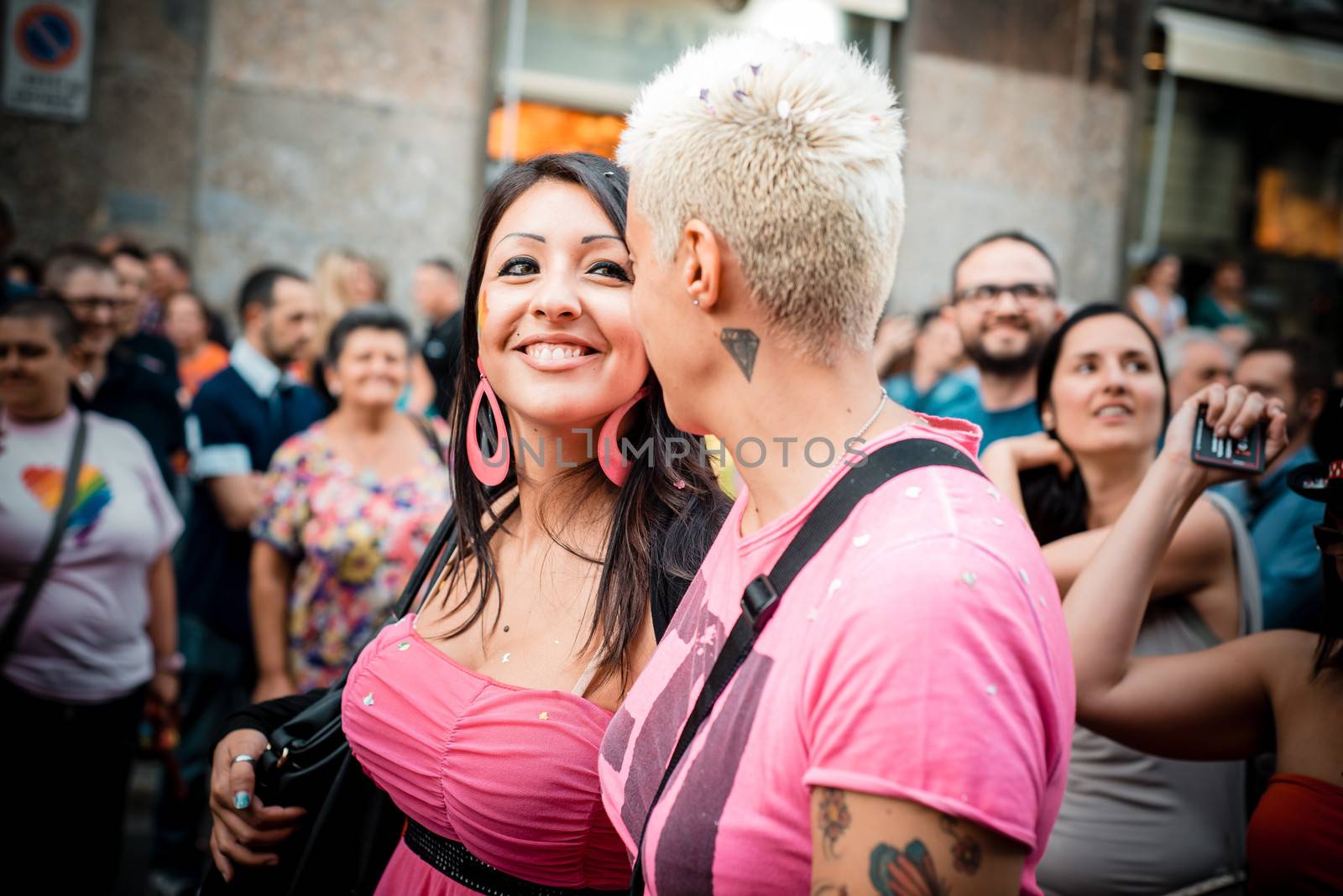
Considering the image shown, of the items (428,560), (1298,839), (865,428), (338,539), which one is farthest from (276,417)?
(1298,839)

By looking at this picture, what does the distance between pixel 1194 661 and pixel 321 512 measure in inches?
115

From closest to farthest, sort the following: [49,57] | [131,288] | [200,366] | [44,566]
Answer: [44,566], [131,288], [200,366], [49,57]

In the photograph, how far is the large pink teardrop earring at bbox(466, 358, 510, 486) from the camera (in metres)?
2.17

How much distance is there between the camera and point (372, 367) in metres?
4.23

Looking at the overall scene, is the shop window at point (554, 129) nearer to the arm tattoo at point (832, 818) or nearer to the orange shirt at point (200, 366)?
the orange shirt at point (200, 366)

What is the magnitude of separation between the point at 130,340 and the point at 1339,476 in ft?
18.5

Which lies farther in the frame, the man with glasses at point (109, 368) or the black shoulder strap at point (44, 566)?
the man with glasses at point (109, 368)

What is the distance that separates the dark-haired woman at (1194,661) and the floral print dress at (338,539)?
2.47 metres

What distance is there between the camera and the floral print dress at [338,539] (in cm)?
382

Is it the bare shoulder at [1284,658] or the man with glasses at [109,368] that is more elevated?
the man with glasses at [109,368]

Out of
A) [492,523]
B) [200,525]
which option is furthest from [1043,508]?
[200,525]

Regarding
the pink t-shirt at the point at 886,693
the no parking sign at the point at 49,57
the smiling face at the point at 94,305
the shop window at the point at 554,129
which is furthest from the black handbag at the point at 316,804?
the shop window at the point at 554,129

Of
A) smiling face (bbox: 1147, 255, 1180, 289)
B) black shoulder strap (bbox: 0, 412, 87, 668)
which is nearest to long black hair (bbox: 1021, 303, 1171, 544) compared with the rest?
black shoulder strap (bbox: 0, 412, 87, 668)

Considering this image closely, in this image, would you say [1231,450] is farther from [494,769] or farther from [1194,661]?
[494,769]
